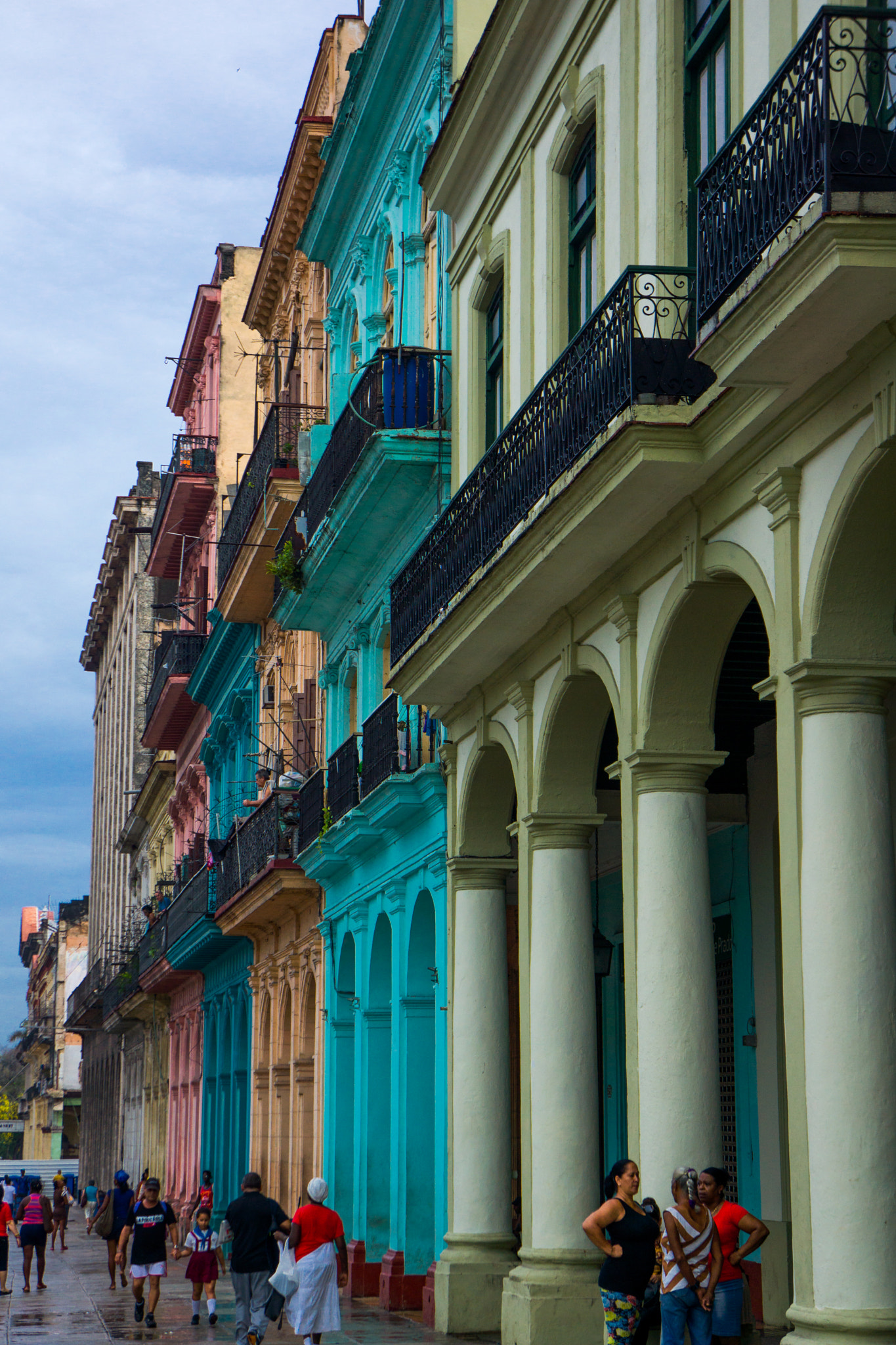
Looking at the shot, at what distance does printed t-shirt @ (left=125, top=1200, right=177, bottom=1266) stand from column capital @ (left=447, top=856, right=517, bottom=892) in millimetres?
4875

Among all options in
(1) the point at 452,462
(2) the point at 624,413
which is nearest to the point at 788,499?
(2) the point at 624,413

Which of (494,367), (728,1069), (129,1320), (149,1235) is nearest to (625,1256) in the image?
(728,1069)

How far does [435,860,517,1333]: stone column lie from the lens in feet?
49.8

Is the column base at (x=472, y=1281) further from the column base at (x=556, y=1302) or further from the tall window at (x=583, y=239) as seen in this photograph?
the tall window at (x=583, y=239)

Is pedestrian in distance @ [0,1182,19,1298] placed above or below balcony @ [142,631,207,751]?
below

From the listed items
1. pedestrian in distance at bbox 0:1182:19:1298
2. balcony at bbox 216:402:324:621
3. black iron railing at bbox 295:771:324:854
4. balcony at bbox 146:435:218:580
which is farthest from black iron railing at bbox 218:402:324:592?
balcony at bbox 146:435:218:580

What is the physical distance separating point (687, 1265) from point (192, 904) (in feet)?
79.7

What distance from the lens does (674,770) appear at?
11.5 metres

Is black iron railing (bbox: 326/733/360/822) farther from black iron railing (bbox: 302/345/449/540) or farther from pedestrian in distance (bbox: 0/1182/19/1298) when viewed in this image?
pedestrian in distance (bbox: 0/1182/19/1298)

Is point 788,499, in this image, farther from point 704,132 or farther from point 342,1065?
point 342,1065

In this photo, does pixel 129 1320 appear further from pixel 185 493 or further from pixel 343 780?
pixel 185 493

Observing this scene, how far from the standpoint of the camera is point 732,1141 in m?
16.1

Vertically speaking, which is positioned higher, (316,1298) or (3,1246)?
(316,1298)

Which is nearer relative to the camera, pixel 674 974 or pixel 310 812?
pixel 674 974
